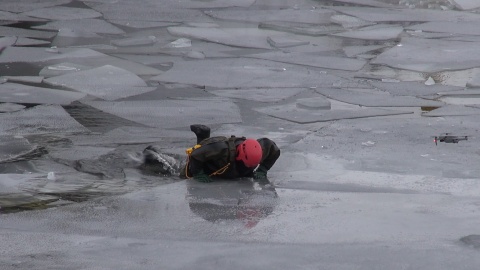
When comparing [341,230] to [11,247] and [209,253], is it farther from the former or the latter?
[11,247]

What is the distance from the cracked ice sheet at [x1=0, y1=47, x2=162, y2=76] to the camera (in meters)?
10.6

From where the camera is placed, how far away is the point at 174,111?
8.62 metres

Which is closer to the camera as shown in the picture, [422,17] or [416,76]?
[416,76]

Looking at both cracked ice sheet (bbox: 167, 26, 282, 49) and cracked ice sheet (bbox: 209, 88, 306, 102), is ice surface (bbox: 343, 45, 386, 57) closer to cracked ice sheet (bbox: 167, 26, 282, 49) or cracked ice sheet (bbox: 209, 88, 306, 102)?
cracked ice sheet (bbox: 167, 26, 282, 49)

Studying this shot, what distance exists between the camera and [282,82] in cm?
1002

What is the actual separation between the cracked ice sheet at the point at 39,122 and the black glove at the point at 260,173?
193 cm

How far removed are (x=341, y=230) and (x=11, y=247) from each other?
1.83 m

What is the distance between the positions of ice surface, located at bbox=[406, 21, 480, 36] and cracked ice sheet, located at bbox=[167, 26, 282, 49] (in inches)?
86.3

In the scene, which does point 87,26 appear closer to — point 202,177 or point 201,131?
point 201,131

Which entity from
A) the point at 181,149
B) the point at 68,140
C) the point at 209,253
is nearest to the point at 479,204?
the point at 209,253

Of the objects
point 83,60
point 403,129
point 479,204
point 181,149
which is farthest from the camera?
point 83,60

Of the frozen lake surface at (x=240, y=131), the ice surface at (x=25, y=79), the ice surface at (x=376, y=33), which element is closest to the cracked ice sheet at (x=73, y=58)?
the frozen lake surface at (x=240, y=131)

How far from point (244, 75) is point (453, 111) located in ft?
8.18

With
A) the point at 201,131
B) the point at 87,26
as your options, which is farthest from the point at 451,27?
the point at 201,131
